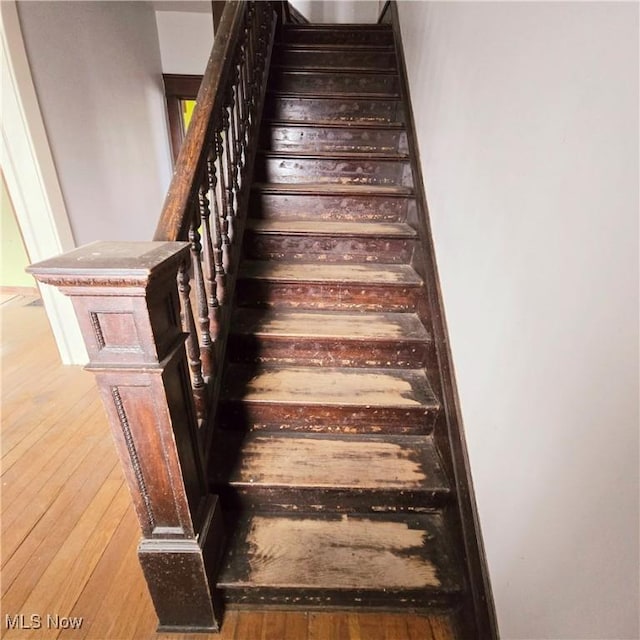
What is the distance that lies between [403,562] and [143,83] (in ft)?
12.7

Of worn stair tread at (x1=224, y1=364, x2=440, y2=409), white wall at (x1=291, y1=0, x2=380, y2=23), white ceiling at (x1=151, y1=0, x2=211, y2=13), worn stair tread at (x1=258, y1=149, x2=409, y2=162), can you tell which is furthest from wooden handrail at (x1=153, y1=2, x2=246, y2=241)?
white wall at (x1=291, y1=0, x2=380, y2=23)

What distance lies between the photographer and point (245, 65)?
1.74 meters

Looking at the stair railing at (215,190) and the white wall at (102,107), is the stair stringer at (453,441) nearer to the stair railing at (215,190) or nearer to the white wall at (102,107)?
the stair railing at (215,190)

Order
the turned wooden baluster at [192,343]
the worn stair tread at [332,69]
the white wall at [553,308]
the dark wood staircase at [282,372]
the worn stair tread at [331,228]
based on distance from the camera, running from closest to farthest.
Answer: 1. the white wall at [553,308]
2. the dark wood staircase at [282,372]
3. the turned wooden baluster at [192,343]
4. the worn stair tread at [331,228]
5. the worn stair tread at [332,69]

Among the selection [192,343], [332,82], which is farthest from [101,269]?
[332,82]

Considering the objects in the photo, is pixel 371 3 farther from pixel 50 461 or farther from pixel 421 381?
pixel 50 461

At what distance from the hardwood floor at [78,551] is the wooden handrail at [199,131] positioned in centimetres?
113

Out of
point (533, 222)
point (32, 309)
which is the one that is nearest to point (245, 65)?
point (533, 222)

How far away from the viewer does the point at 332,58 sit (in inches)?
93.7

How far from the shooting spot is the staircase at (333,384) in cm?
110

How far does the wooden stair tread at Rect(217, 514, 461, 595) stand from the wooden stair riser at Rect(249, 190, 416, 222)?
1.31 meters

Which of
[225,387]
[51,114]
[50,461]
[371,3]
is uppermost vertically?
[371,3]

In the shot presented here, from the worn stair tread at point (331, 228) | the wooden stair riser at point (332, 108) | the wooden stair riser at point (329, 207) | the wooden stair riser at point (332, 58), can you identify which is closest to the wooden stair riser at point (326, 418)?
the worn stair tread at point (331, 228)

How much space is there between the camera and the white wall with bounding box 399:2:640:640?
1.74 ft
